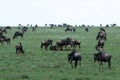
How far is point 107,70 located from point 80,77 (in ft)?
14.1

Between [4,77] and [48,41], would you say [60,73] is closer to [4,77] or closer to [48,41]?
[4,77]

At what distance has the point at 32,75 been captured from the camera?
24.5 meters

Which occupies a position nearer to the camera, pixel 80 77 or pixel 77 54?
pixel 80 77

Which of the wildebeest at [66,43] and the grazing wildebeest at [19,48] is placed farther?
the wildebeest at [66,43]

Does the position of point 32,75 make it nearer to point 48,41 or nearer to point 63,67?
point 63,67

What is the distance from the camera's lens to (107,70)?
27.3 m

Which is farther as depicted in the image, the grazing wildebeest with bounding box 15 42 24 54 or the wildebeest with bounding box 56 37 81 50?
the wildebeest with bounding box 56 37 81 50

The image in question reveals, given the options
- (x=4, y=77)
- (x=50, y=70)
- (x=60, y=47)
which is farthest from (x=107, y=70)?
(x=60, y=47)

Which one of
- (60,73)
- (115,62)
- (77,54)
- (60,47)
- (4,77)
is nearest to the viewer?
(4,77)

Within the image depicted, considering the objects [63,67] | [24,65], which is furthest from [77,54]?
[24,65]

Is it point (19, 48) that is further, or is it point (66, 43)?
point (66, 43)

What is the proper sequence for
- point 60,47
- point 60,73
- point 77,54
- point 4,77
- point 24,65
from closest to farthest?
point 4,77 < point 60,73 < point 77,54 < point 24,65 < point 60,47

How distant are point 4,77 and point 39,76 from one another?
7.17ft

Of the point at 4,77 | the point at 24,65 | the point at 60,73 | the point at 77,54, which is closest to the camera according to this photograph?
the point at 4,77
